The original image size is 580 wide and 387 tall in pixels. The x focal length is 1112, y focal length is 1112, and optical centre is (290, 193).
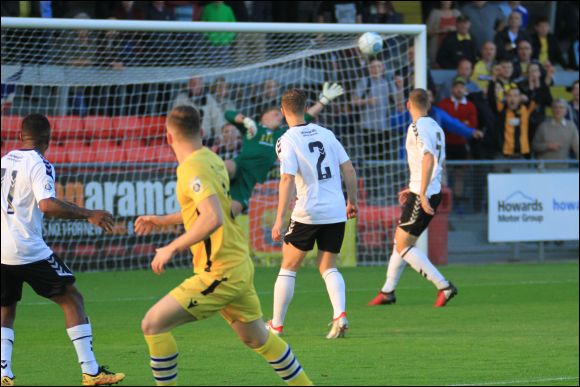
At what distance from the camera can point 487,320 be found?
11.0 meters

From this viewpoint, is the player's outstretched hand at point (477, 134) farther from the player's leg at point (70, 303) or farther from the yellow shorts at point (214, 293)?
the yellow shorts at point (214, 293)

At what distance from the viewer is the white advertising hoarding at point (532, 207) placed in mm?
17547

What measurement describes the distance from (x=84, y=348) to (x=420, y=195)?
17.3 ft

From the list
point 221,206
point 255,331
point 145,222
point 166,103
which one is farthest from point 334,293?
point 166,103

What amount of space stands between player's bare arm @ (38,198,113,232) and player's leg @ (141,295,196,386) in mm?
1023

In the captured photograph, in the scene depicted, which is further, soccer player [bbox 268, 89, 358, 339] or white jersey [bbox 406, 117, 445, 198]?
white jersey [bbox 406, 117, 445, 198]

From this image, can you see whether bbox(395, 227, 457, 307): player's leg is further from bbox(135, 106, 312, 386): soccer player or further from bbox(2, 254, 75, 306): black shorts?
bbox(135, 106, 312, 386): soccer player

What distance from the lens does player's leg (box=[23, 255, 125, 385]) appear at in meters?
7.23

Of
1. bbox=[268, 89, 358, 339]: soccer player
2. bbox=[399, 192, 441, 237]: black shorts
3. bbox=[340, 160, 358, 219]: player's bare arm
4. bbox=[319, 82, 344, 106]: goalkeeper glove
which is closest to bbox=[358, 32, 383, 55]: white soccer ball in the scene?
bbox=[319, 82, 344, 106]: goalkeeper glove

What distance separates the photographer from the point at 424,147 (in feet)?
37.9

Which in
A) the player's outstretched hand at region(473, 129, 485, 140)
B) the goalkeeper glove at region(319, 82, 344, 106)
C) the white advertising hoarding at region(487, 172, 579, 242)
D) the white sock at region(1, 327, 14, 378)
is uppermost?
the goalkeeper glove at region(319, 82, 344, 106)

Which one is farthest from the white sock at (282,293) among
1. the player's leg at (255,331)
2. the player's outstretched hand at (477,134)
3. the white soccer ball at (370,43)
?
the player's outstretched hand at (477,134)

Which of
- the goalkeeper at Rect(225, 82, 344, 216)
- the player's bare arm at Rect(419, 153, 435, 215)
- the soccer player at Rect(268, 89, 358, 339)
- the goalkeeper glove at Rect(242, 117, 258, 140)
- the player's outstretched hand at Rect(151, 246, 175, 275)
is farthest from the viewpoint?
the goalkeeper at Rect(225, 82, 344, 216)

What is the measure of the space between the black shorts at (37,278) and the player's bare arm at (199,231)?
164 centimetres
